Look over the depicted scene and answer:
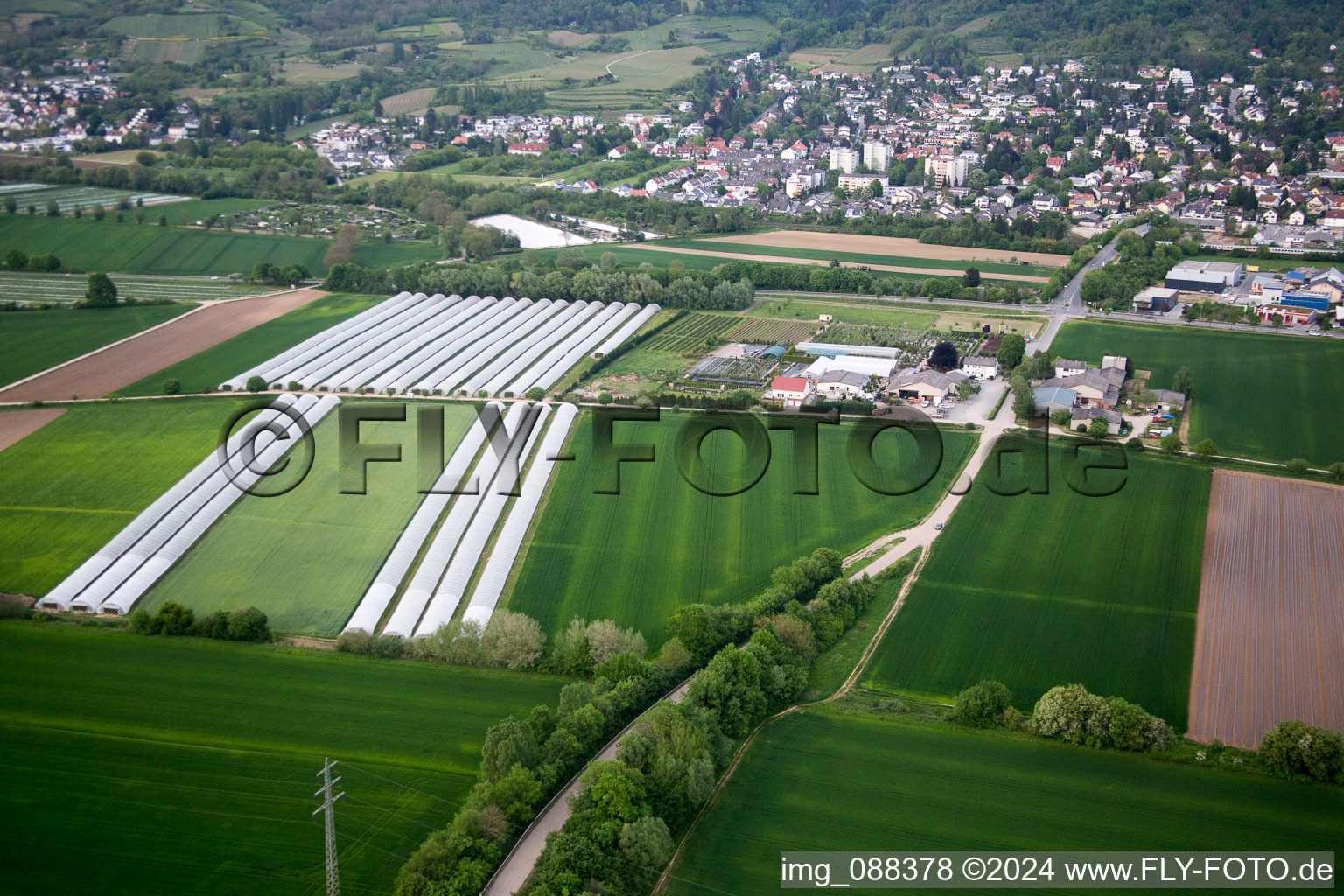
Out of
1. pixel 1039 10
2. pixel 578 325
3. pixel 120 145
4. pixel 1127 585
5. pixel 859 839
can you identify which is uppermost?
pixel 1039 10

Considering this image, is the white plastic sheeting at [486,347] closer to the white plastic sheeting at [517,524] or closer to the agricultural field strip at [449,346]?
the agricultural field strip at [449,346]

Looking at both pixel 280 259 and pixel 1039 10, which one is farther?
pixel 1039 10

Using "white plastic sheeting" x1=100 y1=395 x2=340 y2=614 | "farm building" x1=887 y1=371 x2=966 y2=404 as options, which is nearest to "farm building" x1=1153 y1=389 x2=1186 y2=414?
"farm building" x1=887 y1=371 x2=966 y2=404

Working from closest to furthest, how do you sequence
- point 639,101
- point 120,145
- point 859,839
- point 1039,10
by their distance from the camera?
point 859,839 < point 120,145 < point 639,101 < point 1039,10

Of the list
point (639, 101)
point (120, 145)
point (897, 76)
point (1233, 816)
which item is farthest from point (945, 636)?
point (897, 76)

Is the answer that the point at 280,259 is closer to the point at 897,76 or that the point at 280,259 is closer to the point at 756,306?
the point at 756,306

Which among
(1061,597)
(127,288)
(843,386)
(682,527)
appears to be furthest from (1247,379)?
(127,288)
